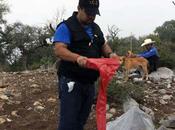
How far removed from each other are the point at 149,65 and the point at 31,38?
26.9m

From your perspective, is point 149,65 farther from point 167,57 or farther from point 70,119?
point 70,119

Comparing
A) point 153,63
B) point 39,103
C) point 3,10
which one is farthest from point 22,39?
point 39,103

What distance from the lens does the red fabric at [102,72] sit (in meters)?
5.05

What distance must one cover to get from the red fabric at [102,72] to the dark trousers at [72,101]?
17 cm

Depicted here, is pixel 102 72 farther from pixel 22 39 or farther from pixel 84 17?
pixel 22 39

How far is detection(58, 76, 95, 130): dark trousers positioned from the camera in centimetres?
514

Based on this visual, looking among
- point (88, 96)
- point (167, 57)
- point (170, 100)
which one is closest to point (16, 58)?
point (167, 57)

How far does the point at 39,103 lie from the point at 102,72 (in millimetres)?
4631

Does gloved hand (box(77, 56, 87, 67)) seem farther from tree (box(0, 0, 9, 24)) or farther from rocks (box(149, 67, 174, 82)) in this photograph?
tree (box(0, 0, 9, 24))

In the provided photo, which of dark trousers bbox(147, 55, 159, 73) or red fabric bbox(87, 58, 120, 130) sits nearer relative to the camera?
red fabric bbox(87, 58, 120, 130)

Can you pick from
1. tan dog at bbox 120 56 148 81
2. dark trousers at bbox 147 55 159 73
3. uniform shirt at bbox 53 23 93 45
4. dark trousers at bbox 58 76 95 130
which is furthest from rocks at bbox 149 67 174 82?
uniform shirt at bbox 53 23 93 45

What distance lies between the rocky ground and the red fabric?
2736mm

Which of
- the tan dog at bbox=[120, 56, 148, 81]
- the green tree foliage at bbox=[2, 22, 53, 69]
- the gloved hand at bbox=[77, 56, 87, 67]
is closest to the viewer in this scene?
the gloved hand at bbox=[77, 56, 87, 67]

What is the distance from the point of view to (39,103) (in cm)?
963
